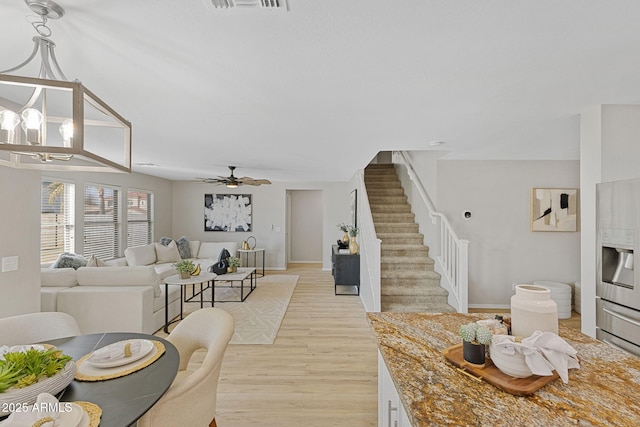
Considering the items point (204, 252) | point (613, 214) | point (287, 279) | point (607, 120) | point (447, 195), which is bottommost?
point (287, 279)

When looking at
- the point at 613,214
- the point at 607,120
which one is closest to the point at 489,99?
the point at 607,120

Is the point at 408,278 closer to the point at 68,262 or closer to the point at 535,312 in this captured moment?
the point at 535,312

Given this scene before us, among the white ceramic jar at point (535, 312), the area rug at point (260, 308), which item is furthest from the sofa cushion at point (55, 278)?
the white ceramic jar at point (535, 312)

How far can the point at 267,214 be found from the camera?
783 cm

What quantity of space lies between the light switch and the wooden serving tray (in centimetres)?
321

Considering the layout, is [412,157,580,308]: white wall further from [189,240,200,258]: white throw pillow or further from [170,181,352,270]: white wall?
[189,240,200,258]: white throw pillow

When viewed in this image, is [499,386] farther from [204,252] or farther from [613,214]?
[204,252]

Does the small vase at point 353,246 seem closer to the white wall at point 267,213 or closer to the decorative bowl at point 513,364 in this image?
the white wall at point 267,213

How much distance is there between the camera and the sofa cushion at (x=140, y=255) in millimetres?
5543

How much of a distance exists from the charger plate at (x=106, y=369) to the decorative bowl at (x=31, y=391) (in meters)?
0.10

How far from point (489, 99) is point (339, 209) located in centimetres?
562

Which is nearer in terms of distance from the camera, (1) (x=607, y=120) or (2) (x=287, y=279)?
(1) (x=607, y=120)

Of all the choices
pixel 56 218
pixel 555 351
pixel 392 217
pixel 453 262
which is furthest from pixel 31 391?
pixel 392 217

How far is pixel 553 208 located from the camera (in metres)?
4.45
